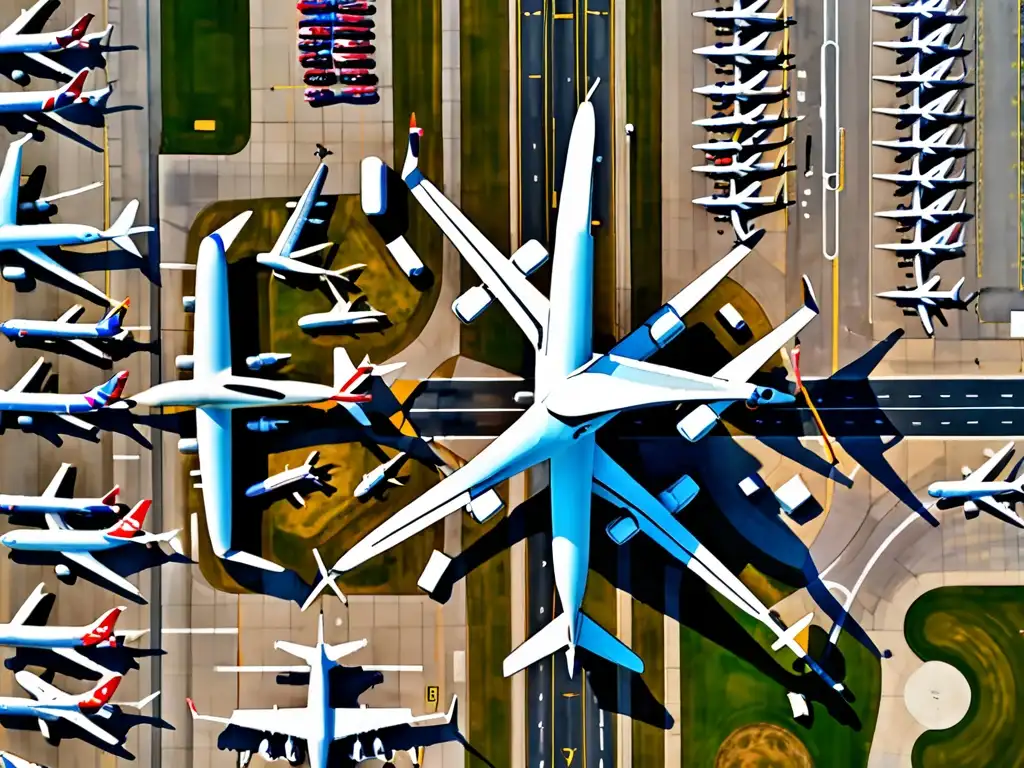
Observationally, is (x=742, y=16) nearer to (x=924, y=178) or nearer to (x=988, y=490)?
(x=924, y=178)

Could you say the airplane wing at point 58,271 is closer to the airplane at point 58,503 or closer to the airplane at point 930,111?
the airplane at point 58,503

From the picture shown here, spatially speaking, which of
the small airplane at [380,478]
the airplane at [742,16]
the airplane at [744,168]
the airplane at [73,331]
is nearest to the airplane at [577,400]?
the small airplane at [380,478]

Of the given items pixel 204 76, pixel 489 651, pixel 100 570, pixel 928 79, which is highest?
pixel 204 76

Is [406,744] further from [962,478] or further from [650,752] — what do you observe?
[962,478]


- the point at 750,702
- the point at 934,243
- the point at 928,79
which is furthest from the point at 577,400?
the point at 928,79

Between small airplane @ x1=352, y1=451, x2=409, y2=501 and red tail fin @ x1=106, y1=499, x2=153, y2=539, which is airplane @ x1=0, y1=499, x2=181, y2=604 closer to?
red tail fin @ x1=106, y1=499, x2=153, y2=539

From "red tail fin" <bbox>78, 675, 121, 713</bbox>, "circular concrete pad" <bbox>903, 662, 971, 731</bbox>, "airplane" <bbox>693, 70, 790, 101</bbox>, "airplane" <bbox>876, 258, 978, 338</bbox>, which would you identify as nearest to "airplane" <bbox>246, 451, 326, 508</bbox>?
→ "red tail fin" <bbox>78, 675, 121, 713</bbox>
